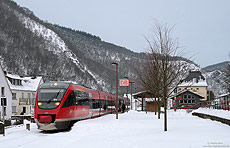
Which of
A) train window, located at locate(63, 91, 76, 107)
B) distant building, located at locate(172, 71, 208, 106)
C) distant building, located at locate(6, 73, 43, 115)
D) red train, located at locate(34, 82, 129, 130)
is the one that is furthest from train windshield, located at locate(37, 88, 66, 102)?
distant building, located at locate(172, 71, 208, 106)

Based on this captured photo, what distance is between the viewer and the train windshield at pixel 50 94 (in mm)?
18953

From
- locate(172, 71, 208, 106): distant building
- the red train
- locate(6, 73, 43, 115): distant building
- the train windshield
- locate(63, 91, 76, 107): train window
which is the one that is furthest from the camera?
locate(172, 71, 208, 106): distant building

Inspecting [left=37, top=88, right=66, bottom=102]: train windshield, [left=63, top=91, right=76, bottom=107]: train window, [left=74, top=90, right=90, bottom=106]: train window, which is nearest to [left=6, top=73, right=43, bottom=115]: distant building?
[left=74, top=90, right=90, bottom=106]: train window

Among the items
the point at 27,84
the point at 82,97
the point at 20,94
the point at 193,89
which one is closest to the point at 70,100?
the point at 82,97

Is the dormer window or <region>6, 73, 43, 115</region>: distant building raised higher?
the dormer window

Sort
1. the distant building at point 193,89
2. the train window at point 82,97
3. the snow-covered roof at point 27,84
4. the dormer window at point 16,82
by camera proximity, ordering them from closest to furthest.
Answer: the train window at point 82,97 → the snow-covered roof at point 27,84 → the dormer window at point 16,82 → the distant building at point 193,89

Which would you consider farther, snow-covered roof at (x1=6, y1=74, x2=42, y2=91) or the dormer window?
the dormer window

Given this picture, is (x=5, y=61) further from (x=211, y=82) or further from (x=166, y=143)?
(x=166, y=143)

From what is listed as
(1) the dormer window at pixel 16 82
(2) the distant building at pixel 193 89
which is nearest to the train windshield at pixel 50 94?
(1) the dormer window at pixel 16 82

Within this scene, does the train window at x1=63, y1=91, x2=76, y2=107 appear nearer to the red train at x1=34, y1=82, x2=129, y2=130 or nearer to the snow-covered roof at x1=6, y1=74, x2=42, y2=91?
the red train at x1=34, y1=82, x2=129, y2=130

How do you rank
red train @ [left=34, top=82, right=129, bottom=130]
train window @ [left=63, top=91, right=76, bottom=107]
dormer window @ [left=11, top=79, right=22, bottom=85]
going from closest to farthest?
1. red train @ [left=34, top=82, right=129, bottom=130]
2. train window @ [left=63, top=91, right=76, bottom=107]
3. dormer window @ [left=11, top=79, right=22, bottom=85]

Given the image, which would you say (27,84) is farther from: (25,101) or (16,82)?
(25,101)

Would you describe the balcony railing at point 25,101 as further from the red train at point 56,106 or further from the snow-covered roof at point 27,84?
the red train at point 56,106

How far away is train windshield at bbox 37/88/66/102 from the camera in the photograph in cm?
1895
